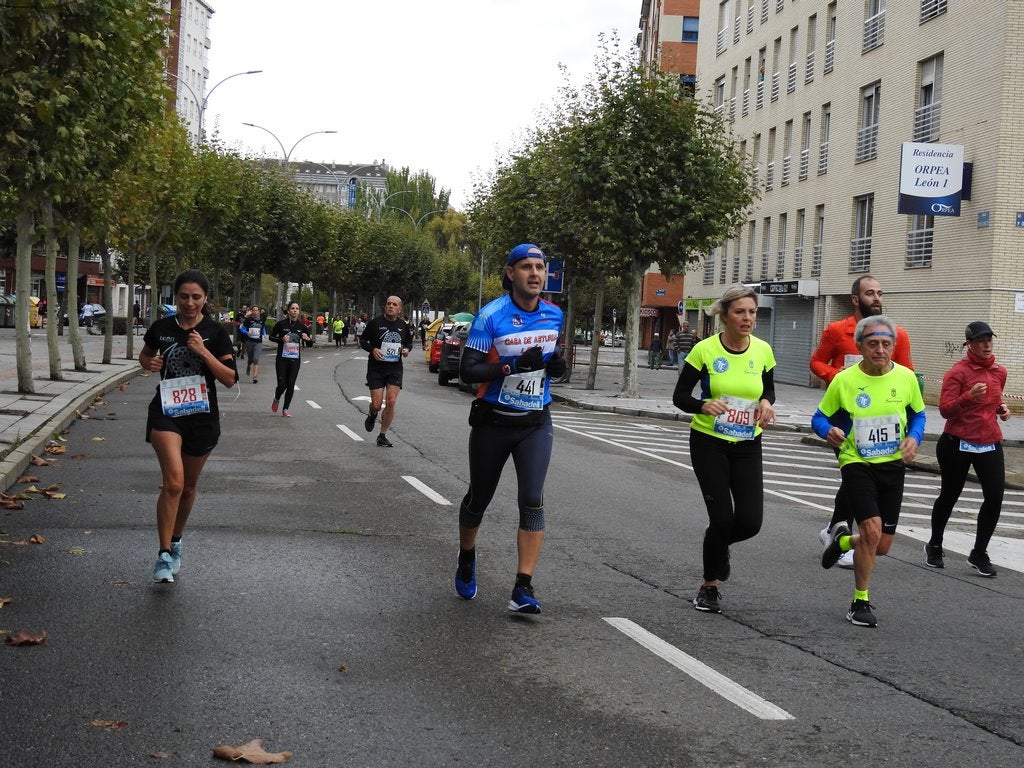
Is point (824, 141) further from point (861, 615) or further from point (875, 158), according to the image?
point (861, 615)

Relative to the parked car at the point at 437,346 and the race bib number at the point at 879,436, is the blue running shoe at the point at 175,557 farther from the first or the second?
the parked car at the point at 437,346

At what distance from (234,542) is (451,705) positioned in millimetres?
3991

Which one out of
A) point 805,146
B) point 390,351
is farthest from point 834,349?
point 805,146

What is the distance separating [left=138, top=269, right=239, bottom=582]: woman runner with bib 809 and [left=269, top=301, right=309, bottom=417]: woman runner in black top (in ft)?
40.9

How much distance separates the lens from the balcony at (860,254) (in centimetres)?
3666

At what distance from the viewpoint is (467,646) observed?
5949mm

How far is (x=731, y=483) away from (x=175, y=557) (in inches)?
123

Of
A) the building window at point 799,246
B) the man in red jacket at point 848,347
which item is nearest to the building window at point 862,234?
the building window at point 799,246

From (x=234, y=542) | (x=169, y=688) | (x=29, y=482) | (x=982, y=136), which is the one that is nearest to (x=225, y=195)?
(x=982, y=136)

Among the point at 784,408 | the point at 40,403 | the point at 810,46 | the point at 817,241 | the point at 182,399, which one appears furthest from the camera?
the point at 810,46

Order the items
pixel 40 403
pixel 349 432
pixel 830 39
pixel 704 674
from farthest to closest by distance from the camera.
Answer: pixel 830 39 < pixel 40 403 < pixel 349 432 < pixel 704 674

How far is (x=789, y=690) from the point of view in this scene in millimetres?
5395

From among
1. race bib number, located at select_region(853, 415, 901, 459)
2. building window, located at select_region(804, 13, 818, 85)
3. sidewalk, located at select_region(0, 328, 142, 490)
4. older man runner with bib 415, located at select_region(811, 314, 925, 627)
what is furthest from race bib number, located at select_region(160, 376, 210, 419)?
building window, located at select_region(804, 13, 818, 85)

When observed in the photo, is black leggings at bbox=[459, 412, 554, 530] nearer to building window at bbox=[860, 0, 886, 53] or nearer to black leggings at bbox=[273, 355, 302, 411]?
black leggings at bbox=[273, 355, 302, 411]
